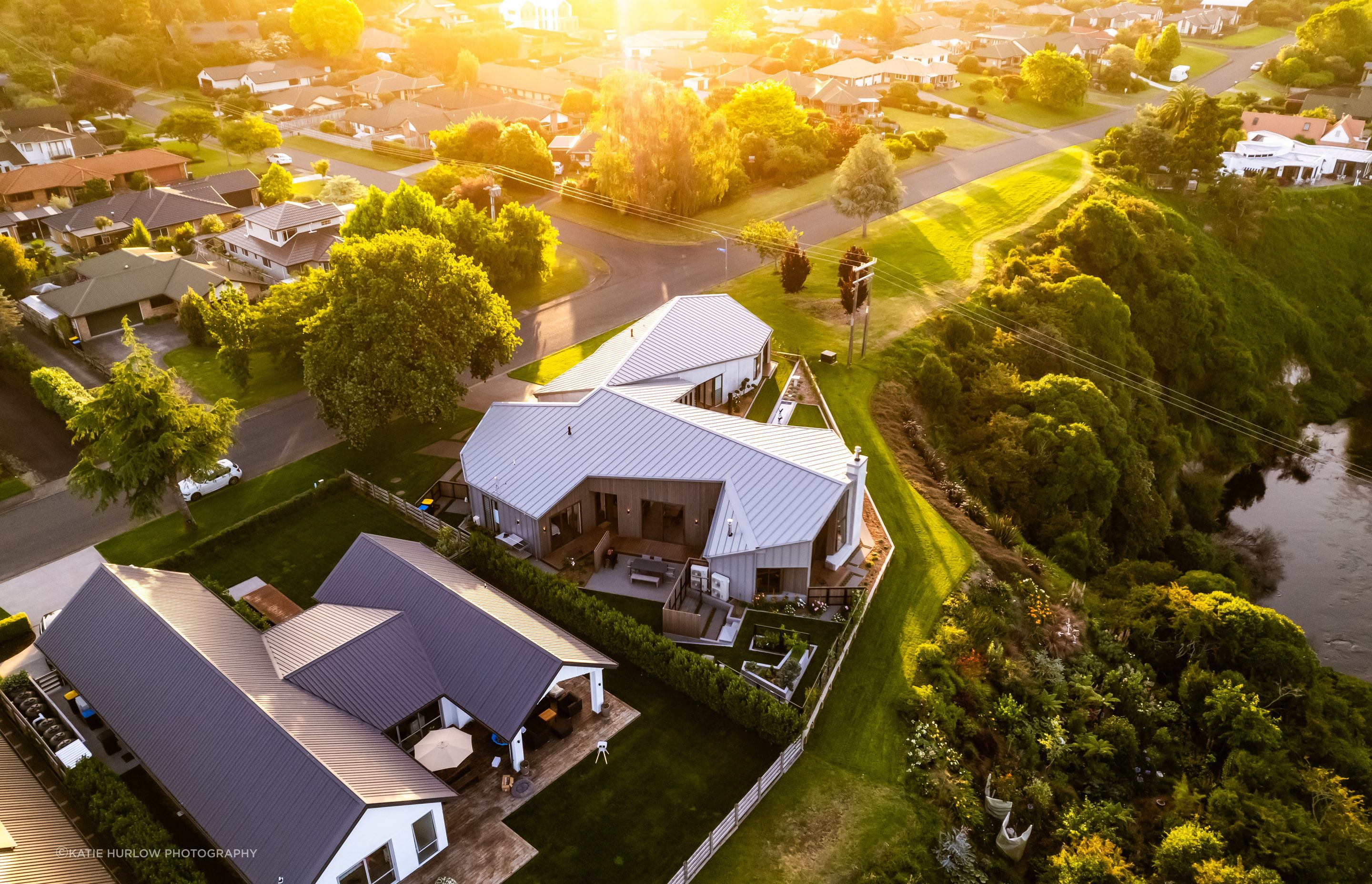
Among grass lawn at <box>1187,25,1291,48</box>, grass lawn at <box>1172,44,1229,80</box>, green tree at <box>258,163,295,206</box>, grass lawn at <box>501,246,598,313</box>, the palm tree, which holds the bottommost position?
grass lawn at <box>501,246,598,313</box>

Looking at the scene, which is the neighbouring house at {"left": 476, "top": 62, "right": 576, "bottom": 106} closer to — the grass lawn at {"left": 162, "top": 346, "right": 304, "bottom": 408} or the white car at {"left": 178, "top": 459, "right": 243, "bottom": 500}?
the grass lawn at {"left": 162, "top": 346, "right": 304, "bottom": 408}

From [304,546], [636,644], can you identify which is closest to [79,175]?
[304,546]

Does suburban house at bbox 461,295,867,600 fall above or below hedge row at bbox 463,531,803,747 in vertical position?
above

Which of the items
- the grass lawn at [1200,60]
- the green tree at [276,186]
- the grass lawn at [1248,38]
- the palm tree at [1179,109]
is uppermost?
the grass lawn at [1248,38]

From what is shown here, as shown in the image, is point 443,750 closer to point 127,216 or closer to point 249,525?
point 249,525

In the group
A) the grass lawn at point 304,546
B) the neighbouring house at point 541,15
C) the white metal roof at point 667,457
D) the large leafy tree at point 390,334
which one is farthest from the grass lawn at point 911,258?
the neighbouring house at point 541,15

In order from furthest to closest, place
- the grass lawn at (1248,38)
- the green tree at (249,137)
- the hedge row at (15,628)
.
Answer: the grass lawn at (1248,38), the green tree at (249,137), the hedge row at (15,628)

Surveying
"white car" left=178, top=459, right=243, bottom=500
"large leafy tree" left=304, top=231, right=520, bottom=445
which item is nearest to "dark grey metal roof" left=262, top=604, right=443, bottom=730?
"large leafy tree" left=304, top=231, right=520, bottom=445

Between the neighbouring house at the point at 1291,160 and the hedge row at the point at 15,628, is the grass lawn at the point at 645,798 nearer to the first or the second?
the hedge row at the point at 15,628
